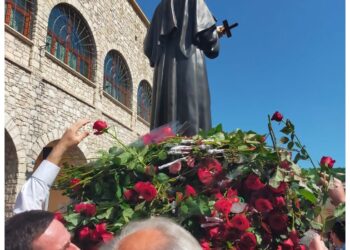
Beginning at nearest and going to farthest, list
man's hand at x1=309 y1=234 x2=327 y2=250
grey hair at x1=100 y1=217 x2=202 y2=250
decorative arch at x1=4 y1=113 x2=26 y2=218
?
grey hair at x1=100 y1=217 x2=202 y2=250 < man's hand at x1=309 y1=234 x2=327 y2=250 < decorative arch at x1=4 y1=113 x2=26 y2=218

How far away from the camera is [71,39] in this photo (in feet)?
40.8

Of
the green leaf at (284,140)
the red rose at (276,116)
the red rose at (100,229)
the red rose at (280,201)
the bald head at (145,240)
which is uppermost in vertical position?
the red rose at (276,116)

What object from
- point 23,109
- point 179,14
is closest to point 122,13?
point 23,109

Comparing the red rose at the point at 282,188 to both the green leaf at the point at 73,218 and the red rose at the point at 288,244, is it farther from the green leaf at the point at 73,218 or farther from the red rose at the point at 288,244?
the green leaf at the point at 73,218

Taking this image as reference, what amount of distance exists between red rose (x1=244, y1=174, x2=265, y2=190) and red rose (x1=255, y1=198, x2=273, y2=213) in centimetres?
5

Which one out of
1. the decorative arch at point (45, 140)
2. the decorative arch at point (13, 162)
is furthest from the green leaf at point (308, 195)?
the decorative arch at point (45, 140)

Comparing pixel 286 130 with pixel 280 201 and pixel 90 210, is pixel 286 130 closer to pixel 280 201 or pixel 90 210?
pixel 280 201

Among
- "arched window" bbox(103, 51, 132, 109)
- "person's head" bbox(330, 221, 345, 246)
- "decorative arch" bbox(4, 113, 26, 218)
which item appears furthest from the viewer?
"arched window" bbox(103, 51, 132, 109)

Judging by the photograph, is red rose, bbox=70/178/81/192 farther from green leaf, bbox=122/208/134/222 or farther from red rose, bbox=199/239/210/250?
red rose, bbox=199/239/210/250

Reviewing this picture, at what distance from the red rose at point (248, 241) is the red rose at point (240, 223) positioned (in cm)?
4

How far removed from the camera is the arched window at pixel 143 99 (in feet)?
59.4

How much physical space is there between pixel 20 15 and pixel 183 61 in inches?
342

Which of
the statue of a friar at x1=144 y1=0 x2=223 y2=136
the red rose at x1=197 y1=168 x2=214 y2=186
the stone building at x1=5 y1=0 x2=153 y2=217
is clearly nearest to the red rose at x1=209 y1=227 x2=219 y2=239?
the red rose at x1=197 y1=168 x2=214 y2=186

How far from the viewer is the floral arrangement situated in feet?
5.18
